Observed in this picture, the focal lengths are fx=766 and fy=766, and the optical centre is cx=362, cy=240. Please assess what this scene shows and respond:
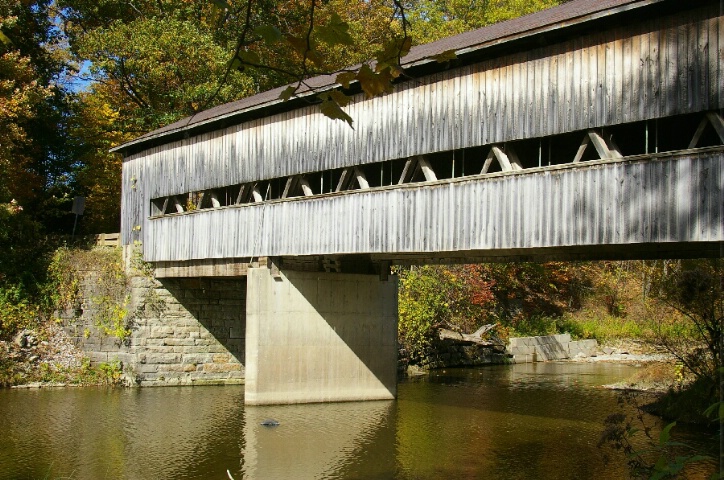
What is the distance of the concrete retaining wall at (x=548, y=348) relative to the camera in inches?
961

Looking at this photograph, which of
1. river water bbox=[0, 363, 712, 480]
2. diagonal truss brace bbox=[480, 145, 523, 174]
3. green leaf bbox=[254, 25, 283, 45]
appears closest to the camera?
green leaf bbox=[254, 25, 283, 45]

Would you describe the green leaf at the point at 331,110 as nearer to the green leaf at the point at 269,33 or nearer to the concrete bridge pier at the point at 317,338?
the green leaf at the point at 269,33

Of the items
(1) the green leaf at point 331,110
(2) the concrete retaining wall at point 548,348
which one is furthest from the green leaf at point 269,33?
(2) the concrete retaining wall at point 548,348

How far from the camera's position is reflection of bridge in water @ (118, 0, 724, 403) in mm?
8750

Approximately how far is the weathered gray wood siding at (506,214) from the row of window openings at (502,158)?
254mm

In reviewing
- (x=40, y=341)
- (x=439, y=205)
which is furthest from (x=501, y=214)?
(x=40, y=341)

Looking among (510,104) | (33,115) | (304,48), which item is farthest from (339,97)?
(33,115)

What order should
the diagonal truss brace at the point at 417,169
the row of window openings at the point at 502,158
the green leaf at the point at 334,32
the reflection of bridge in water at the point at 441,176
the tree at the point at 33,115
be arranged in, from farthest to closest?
the tree at the point at 33,115
the diagonal truss brace at the point at 417,169
the row of window openings at the point at 502,158
the reflection of bridge in water at the point at 441,176
the green leaf at the point at 334,32

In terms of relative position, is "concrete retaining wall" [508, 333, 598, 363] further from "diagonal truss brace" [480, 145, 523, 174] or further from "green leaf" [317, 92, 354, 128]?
"green leaf" [317, 92, 354, 128]

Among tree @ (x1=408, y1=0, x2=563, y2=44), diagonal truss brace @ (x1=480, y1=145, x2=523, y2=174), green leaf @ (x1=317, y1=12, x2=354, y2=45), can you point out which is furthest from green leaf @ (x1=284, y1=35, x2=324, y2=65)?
tree @ (x1=408, y1=0, x2=563, y2=44)

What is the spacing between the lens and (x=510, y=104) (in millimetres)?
10406

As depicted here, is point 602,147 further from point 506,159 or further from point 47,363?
point 47,363

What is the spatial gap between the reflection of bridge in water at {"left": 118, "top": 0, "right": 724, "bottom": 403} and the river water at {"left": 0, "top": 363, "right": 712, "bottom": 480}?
4.80 feet

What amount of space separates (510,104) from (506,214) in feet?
4.91
